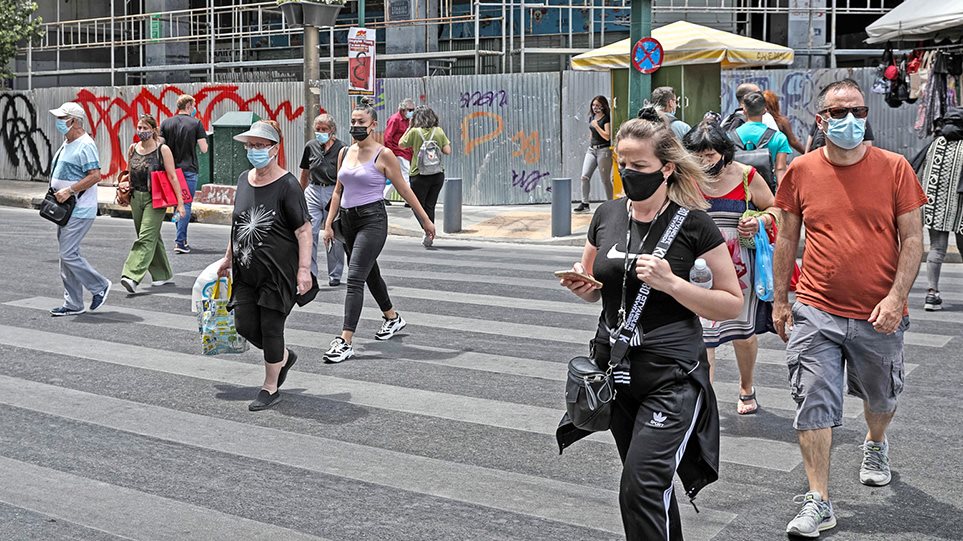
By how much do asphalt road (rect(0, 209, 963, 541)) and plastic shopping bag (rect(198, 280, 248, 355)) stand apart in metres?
0.27

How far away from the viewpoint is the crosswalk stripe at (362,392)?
6.39m

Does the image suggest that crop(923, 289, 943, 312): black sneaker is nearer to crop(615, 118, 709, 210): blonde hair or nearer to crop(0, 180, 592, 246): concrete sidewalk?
crop(0, 180, 592, 246): concrete sidewalk

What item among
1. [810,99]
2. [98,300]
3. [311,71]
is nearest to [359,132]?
[98,300]

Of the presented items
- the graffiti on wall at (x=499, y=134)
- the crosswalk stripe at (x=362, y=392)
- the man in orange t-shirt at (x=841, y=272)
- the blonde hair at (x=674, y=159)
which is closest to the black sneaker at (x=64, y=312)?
the crosswalk stripe at (x=362, y=392)

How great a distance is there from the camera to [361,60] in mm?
17750

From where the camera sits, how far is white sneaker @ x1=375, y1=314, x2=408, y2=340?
30.7 feet

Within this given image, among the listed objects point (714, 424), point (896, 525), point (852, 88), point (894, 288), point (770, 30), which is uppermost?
point (770, 30)

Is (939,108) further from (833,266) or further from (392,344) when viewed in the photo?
(833,266)

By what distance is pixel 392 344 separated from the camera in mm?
9180

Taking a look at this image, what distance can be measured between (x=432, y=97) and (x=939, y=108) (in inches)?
361

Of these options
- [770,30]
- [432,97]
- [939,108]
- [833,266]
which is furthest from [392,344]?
[770,30]

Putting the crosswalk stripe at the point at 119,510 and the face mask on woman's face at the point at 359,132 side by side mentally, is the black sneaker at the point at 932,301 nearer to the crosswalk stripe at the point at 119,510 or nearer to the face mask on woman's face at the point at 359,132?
the face mask on woman's face at the point at 359,132

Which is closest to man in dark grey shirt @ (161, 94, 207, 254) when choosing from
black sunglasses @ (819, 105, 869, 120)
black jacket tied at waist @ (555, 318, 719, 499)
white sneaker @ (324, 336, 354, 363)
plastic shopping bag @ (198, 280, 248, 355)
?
white sneaker @ (324, 336, 354, 363)

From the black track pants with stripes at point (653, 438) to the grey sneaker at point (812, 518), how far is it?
1018 mm
